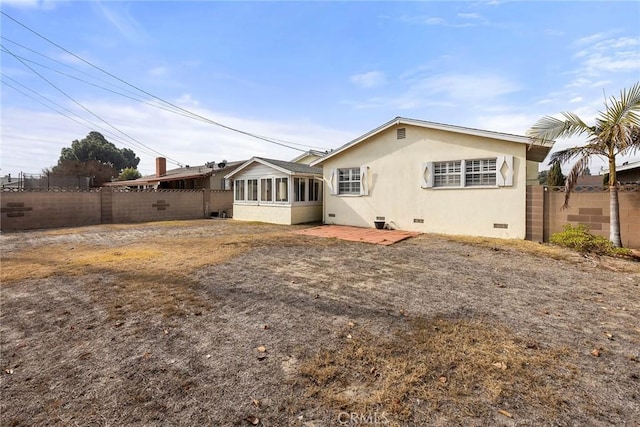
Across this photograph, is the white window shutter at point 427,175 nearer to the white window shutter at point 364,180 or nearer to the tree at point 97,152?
the white window shutter at point 364,180

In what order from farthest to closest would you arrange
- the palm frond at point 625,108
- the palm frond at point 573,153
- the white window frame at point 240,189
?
the white window frame at point 240,189, the palm frond at point 573,153, the palm frond at point 625,108

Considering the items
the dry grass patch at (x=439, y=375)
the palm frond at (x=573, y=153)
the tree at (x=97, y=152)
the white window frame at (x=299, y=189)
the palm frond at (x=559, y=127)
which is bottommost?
the dry grass patch at (x=439, y=375)

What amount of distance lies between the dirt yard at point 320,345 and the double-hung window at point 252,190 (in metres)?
10.2

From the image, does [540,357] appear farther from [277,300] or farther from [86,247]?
[86,247]

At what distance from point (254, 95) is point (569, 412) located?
20224 mm

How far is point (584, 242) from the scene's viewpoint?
7.55m

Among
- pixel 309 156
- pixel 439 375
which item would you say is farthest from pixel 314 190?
pixel 439 375

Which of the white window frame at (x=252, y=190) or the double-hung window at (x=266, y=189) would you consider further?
the white window frame at (x=252, y=190)

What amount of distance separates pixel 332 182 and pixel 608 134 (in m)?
9.40

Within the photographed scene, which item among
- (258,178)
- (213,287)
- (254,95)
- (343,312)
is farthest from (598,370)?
(254,95)

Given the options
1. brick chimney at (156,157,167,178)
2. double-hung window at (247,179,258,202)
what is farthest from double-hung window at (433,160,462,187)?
brick chimney at (156,157,167,178)

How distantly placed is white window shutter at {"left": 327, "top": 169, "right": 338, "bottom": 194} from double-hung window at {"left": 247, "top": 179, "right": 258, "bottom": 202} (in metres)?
4.49

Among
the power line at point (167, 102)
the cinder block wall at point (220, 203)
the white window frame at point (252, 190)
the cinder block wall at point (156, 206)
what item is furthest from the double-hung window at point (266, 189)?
the power line at point (167, 102)

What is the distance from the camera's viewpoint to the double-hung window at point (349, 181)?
13195 millimetres
